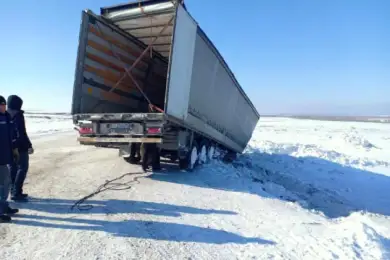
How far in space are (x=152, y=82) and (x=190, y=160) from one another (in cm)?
338

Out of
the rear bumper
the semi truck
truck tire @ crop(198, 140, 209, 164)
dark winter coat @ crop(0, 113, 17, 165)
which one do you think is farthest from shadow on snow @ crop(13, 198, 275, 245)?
truck tire @ crop(198, 140, 209, 164)

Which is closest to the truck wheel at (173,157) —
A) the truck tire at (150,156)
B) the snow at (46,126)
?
the truck tire at (150,156)

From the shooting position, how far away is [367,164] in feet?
42.1

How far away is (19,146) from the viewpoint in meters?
4.74

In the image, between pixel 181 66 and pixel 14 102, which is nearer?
pixel 14 102

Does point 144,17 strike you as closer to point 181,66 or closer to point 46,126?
point 181,66

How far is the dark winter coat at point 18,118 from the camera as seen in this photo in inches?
182

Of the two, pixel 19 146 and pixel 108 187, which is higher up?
pixel 19 146

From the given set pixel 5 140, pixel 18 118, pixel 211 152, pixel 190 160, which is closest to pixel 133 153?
pixel 190 160

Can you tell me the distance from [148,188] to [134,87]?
13.2ft

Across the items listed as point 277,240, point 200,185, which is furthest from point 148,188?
point 277,240

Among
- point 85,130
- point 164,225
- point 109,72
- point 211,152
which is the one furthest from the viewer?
point 211,152

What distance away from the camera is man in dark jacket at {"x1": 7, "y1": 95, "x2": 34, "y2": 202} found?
464cm

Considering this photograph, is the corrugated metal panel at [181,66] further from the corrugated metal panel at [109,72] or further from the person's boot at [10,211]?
the person's boot at [10,211]
